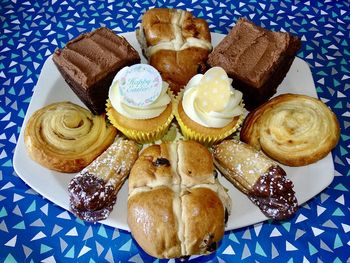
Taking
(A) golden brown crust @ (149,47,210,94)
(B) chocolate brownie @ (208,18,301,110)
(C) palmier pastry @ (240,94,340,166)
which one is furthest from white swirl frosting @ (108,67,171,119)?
(C) palmier pastry @ (240,94,340,166)

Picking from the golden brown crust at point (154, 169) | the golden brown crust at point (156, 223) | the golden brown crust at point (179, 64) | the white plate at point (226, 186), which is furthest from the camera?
the golden brown crust at point (179, 64)

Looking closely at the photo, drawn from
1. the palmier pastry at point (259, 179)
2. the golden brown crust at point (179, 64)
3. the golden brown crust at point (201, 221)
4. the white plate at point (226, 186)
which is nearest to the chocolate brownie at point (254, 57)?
the golden brown crust at point (179, 64)

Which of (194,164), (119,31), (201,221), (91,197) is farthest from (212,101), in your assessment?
(119,31)

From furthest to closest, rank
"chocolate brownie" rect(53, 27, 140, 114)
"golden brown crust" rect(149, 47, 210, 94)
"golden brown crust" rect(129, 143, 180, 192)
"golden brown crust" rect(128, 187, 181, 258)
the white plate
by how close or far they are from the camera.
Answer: "golden brown crust" rect(149, 47, 210, 94) < "chocolate brownie" rect(53, 27, 140, 114) < the white plate < "golden brown crust" rect(129, 143, 180, 192) < "golden brown crust" rect(128, 187, 181, 258)

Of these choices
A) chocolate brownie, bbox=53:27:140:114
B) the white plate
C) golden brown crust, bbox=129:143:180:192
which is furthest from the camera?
chocolate brownie, bbox=53:27:140:114

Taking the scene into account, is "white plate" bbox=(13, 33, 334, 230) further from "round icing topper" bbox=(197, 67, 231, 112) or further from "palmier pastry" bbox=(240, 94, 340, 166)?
"round icing topper" bbox=(197, 67, 231, 112)

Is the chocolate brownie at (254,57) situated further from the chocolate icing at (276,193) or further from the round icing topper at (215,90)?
the chocolate icing at (276,193)

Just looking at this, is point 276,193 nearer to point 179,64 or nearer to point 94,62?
point 179,64

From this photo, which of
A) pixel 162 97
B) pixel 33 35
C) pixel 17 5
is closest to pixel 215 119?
pixel 162 97
